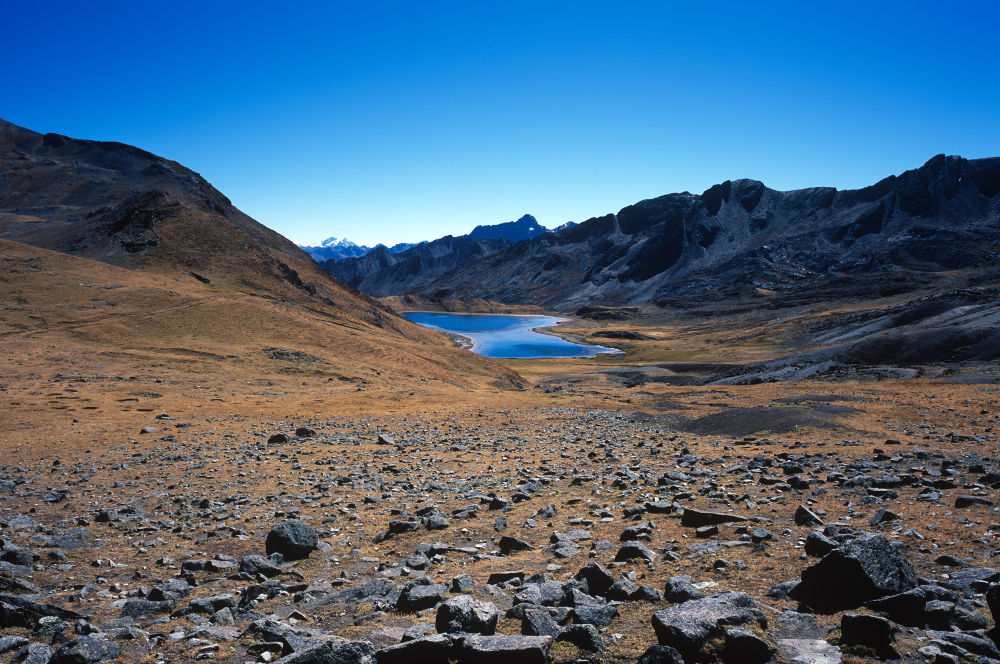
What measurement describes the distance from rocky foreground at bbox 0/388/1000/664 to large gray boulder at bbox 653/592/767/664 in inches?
A: 1.1

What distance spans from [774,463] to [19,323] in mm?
70495

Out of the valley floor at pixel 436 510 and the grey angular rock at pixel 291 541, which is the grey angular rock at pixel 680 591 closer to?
the valley floor at pixel 436 510

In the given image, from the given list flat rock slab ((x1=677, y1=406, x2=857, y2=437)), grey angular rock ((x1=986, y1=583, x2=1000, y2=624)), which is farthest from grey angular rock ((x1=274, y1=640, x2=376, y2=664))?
flat rock slab ((x1=677, y1=406, x2=857, y2=437))

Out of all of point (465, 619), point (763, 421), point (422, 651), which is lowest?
point (763, 421)

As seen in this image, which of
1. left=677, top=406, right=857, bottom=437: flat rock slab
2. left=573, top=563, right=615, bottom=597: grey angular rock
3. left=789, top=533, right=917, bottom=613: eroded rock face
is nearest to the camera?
left=789, top=533, right=917, bottom=613: eroded rock face

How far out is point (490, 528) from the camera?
13.1m

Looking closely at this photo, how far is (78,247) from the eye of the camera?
96312 millimetres

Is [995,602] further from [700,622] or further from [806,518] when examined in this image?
[806,518]

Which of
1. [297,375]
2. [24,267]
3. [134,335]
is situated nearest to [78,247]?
[24,267]

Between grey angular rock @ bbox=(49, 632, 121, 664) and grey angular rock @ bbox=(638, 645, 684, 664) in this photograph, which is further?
grey angular rock @ bbox=(49, 632, 121, 664)

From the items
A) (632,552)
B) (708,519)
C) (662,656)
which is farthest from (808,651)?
(708,519)

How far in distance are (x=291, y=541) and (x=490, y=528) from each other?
474 centimetres

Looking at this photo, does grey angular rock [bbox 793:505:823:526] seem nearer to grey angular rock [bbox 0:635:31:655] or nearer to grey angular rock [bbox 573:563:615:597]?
grey angular rock [bbox 573:563:615:597]

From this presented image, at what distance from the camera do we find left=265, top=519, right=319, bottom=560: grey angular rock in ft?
37.3
